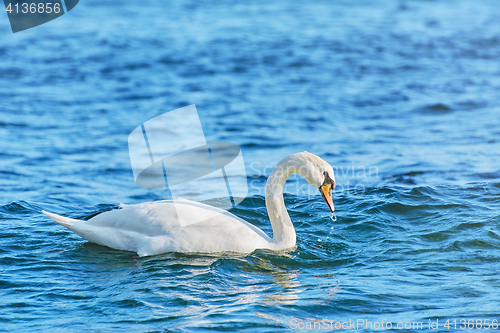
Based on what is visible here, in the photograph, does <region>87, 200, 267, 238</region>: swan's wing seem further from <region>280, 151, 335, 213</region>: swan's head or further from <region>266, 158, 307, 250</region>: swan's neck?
<region>280, 151, 335, 213</region>: swan's head

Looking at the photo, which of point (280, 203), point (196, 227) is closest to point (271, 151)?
point (280, 203)

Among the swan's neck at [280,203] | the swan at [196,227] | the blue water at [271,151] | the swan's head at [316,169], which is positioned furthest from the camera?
the swan's neck at [280,203]

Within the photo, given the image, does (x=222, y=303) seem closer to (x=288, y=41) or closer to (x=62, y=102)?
(x=62, y=102)

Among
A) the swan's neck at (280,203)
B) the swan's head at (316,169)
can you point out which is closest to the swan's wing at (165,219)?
the swan's neck at (280,203)

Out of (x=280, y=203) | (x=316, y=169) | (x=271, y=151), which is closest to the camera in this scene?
(x=316, y=169)

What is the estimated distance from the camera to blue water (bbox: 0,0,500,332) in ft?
17.6

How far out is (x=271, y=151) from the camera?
38.6 feet

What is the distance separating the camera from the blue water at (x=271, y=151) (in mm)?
5355

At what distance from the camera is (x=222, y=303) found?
5.26 metres

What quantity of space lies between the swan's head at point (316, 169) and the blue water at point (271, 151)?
786 millimetres

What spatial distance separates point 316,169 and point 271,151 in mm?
5278

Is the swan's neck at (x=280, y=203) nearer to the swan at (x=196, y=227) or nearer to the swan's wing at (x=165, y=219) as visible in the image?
the swan at (x=196, y=227)

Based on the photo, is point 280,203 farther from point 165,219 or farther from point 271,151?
point 271,151

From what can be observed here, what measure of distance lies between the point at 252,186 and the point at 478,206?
3607mm
